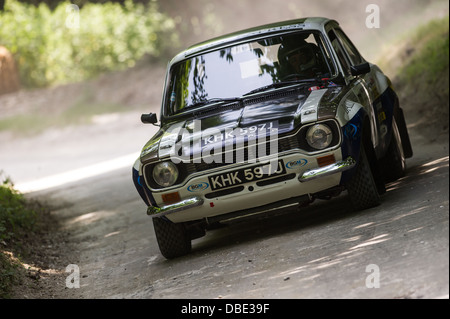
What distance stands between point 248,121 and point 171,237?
1.30m

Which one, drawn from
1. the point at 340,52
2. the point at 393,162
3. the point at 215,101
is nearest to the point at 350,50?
the point at 340,52

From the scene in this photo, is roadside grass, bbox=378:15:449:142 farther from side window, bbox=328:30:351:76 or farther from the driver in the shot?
the driver

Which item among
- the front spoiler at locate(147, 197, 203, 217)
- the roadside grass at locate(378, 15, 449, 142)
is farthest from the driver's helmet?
the roadside grass at locate(378, 15, 449, 142)

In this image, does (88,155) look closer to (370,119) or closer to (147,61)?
(147,61)

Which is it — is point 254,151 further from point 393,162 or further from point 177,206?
point 393,162

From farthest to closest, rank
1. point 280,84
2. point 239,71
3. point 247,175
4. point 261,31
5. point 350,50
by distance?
1. point 350,50
2. point 261,31
3. point 239,71
4. point 280,84
5. point 247,175

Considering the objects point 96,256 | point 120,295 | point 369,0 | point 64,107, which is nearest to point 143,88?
point 64,107

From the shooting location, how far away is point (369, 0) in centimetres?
3197

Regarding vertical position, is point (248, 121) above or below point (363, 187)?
above

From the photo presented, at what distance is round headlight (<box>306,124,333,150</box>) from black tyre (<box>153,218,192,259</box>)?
1456mm

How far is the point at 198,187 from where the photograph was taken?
679 cm

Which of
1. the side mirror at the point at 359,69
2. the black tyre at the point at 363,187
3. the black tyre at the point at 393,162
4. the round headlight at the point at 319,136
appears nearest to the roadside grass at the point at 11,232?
the round headlight at the point at 319,136
